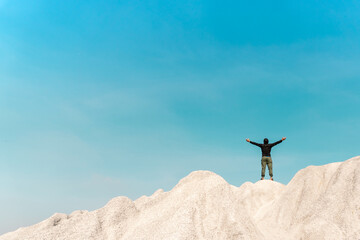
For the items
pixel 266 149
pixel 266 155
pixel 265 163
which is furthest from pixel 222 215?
pixel 266 149

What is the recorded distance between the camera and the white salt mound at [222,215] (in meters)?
9.23

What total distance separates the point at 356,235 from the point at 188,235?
19.9 feet

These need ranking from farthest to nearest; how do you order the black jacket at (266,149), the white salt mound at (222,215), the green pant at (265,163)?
the black jacket at (266,149) < the green pant at (265,163) < the white salt mound at (222,215)

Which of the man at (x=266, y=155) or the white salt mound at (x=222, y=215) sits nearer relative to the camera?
the white salt mound at (x=222, y=215)

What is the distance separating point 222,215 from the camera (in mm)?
9523

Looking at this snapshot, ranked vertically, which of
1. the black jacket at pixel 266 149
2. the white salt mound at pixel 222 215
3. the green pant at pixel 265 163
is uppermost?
the black jacket at pixel 266 149

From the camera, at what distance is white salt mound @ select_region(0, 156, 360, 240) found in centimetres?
923

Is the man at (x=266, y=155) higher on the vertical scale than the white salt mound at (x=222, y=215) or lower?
higher

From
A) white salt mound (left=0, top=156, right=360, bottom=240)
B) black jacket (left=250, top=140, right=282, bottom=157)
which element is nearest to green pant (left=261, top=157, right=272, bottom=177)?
black jacket (left=250, top=140, right=282, bottom=157)

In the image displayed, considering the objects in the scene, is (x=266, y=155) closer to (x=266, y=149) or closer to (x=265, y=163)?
(x=266, y=149)

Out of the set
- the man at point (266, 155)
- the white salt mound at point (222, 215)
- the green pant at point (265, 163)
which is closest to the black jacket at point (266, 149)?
the man at point (266, 155)

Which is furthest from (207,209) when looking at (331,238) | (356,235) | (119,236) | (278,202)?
(278,202)

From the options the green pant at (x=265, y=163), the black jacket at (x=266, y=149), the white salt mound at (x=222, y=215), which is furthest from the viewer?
the black jacket at (x=266, y=149)

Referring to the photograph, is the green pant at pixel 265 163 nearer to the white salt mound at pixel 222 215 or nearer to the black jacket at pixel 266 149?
the black jacket at pixel 266 149
